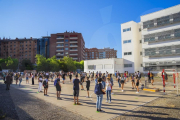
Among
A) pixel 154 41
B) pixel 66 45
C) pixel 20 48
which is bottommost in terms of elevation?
pixel 154 41

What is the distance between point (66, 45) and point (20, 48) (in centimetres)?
3485

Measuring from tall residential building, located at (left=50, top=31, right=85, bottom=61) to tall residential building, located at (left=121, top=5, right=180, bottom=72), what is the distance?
4971 centimetres

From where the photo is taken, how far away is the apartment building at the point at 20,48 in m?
90.8

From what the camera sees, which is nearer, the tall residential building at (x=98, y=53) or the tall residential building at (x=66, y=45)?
the tall residential building at (x=66, y=45)

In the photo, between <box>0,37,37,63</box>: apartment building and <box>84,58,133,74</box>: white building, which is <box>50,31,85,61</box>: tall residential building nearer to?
<box>0,37,37,63</box>: apartment building

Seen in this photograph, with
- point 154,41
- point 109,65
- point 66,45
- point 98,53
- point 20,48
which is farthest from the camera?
point 98,53

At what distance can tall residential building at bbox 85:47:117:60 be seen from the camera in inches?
5886

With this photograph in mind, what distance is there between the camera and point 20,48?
91.8 metres

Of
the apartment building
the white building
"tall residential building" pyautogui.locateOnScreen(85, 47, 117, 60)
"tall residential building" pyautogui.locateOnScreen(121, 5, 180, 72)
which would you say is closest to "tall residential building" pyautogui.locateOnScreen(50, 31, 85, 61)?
the apartment building

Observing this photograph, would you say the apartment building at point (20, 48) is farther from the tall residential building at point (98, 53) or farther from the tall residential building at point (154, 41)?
the tall residential building at point (154, 41)

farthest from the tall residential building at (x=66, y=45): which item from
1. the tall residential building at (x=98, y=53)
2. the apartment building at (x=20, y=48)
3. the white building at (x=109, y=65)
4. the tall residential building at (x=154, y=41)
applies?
the tall residential building at (x=98, y=53)

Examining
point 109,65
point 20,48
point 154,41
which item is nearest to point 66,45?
point 20,48

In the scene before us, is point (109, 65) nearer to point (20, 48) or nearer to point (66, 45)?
point (66, 45)

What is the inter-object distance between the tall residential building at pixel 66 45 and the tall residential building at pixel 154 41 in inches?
1957
